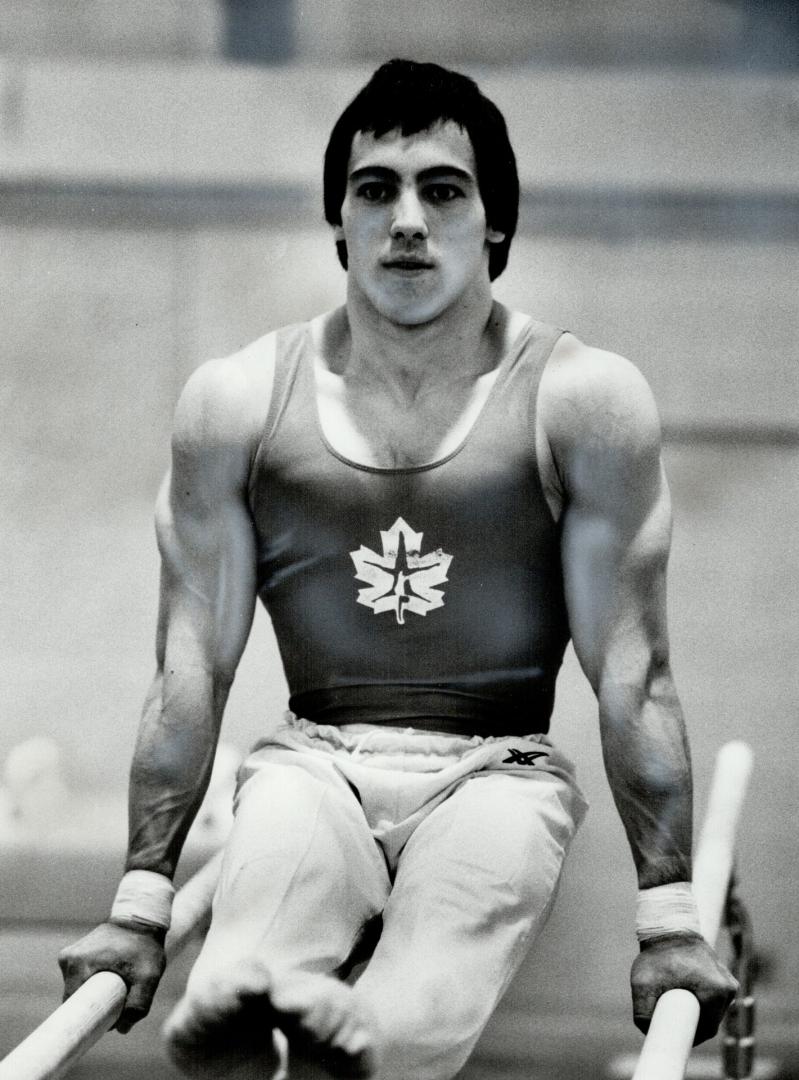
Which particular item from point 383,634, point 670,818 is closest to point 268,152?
point 383,634

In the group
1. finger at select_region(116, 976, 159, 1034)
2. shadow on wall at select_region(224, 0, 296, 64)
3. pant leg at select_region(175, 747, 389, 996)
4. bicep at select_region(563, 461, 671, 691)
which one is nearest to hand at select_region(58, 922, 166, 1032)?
finger at select_region(116, 976, 159, 1034)

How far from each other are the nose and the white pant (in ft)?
1.40

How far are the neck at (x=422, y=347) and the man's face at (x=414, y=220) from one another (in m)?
0.01

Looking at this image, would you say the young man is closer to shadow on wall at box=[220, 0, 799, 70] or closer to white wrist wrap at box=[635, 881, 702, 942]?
white wrist wrap at box=[635, 881, 702, 942]

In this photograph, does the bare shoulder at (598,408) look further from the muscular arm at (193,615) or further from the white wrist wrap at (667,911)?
the white wrist wrap at (667,911)

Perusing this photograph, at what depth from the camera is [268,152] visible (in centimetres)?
172

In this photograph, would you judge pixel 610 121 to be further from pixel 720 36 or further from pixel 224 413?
pixel 224 413

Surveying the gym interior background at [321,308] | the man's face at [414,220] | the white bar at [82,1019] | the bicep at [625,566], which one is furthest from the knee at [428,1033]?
the gym interior background at [321,308]

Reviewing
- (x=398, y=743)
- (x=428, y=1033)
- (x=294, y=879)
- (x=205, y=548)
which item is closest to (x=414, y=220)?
(x=205, y=548)

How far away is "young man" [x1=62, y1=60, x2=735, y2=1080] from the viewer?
48.7 inches

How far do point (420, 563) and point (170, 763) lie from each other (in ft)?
0.92

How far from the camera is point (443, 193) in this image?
4.18ft

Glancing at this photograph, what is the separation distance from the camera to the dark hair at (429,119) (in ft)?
4.17

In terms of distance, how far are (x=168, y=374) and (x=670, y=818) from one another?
0.86 m
